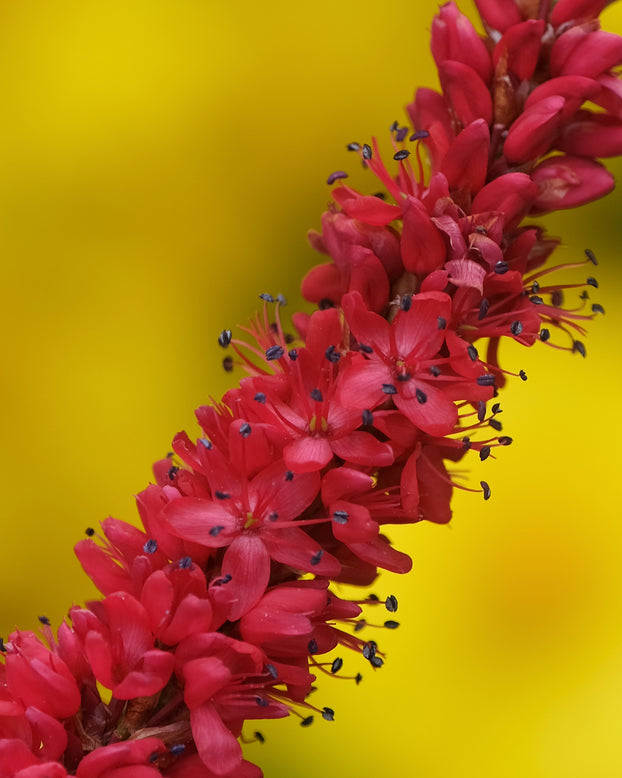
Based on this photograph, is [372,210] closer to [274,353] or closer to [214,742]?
[274,353]

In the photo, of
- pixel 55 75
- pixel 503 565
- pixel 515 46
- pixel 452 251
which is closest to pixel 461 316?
pixel 452 251

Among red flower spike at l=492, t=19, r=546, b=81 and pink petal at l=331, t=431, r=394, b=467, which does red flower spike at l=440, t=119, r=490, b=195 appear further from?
pink petal at l=331, t=431, r=394, b=467

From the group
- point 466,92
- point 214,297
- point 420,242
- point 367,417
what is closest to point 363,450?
point 367,417

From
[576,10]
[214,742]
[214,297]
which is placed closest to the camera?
[214,742]

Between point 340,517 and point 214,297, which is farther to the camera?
point 214,297

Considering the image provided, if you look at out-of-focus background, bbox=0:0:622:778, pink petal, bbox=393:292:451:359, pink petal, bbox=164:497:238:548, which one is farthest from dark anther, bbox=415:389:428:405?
out-of-focus background, bbox=0:0:622:778

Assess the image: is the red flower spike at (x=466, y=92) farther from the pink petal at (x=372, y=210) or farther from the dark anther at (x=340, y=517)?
the dark anther at (x=340, y=517)

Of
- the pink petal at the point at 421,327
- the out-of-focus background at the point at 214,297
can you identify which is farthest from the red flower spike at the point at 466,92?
the out-of-focus background at the point at 214,297
